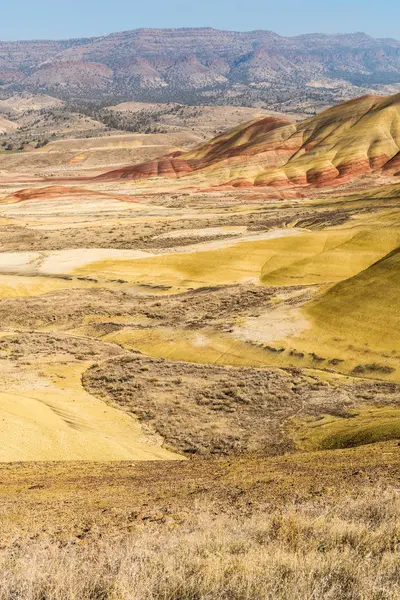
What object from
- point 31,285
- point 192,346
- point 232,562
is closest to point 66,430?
point 192,346

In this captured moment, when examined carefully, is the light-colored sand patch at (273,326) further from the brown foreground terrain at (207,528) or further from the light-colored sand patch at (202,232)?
the light-colored sand patch at (202,232)

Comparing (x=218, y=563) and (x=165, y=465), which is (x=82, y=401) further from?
(x=218, y=563)

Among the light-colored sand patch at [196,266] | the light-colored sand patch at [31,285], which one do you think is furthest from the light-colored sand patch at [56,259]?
the light-colored sand patch at [31,285]

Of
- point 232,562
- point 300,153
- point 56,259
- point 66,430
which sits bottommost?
point 56,259

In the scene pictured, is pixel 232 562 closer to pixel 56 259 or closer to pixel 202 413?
pixel 202 413

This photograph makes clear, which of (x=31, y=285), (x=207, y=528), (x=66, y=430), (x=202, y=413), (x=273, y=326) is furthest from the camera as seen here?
(x=31, y=285)

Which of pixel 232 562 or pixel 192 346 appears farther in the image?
pixel 192 346

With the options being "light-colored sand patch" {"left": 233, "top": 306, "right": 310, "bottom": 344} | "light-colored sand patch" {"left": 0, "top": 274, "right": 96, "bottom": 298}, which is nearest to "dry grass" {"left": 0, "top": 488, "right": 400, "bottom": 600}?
"light-colored sand patch" {"left": 233, "top": 306, "right": 310, "bottom": 344}
